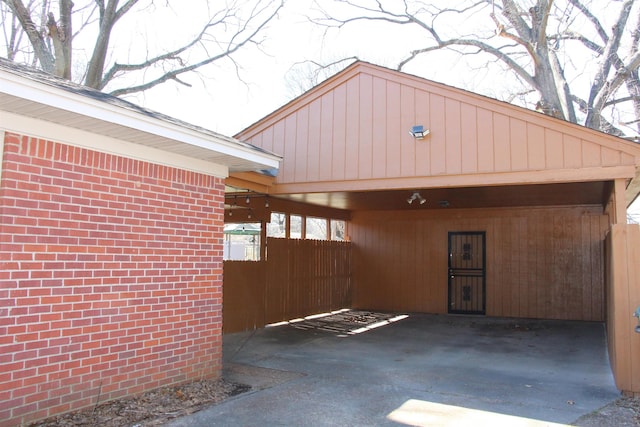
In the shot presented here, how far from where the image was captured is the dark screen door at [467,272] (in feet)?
40.4

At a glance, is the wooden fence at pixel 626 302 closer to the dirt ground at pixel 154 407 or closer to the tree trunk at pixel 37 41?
the dirt ground at pixel 154 407

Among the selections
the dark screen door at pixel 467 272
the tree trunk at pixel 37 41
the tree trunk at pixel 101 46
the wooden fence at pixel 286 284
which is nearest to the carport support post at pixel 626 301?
the wooden fence at pixel 286 284

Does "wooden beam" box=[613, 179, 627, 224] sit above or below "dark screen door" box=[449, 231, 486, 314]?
above

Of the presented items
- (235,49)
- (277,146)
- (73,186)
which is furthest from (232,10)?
(73,186)

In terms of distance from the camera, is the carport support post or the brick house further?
the carport support post

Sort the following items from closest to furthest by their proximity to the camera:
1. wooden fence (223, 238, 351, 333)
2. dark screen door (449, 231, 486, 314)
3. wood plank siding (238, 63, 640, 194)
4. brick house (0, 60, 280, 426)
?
brick house (0, 60, 280, 426), wood plank siding (238, 63, 640, 194), wooden fence (223, 238, 351, 333), dark screen door (449, 231, 486, 314)

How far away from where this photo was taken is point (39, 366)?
403cm

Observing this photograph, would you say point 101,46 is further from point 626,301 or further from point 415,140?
point 626,301

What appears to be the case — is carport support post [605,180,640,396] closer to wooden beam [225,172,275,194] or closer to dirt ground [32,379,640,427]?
dirt ground [32,379,640,427]

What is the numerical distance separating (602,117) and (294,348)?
1171 cm

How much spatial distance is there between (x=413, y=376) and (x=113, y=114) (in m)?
4.46

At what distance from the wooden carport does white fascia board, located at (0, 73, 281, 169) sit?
5.80 feet

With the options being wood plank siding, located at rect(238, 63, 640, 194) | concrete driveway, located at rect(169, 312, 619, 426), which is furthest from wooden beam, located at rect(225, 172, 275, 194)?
concrete driveway, located at rect(169, 312, 619, 426)

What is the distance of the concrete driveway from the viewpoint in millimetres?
4668
